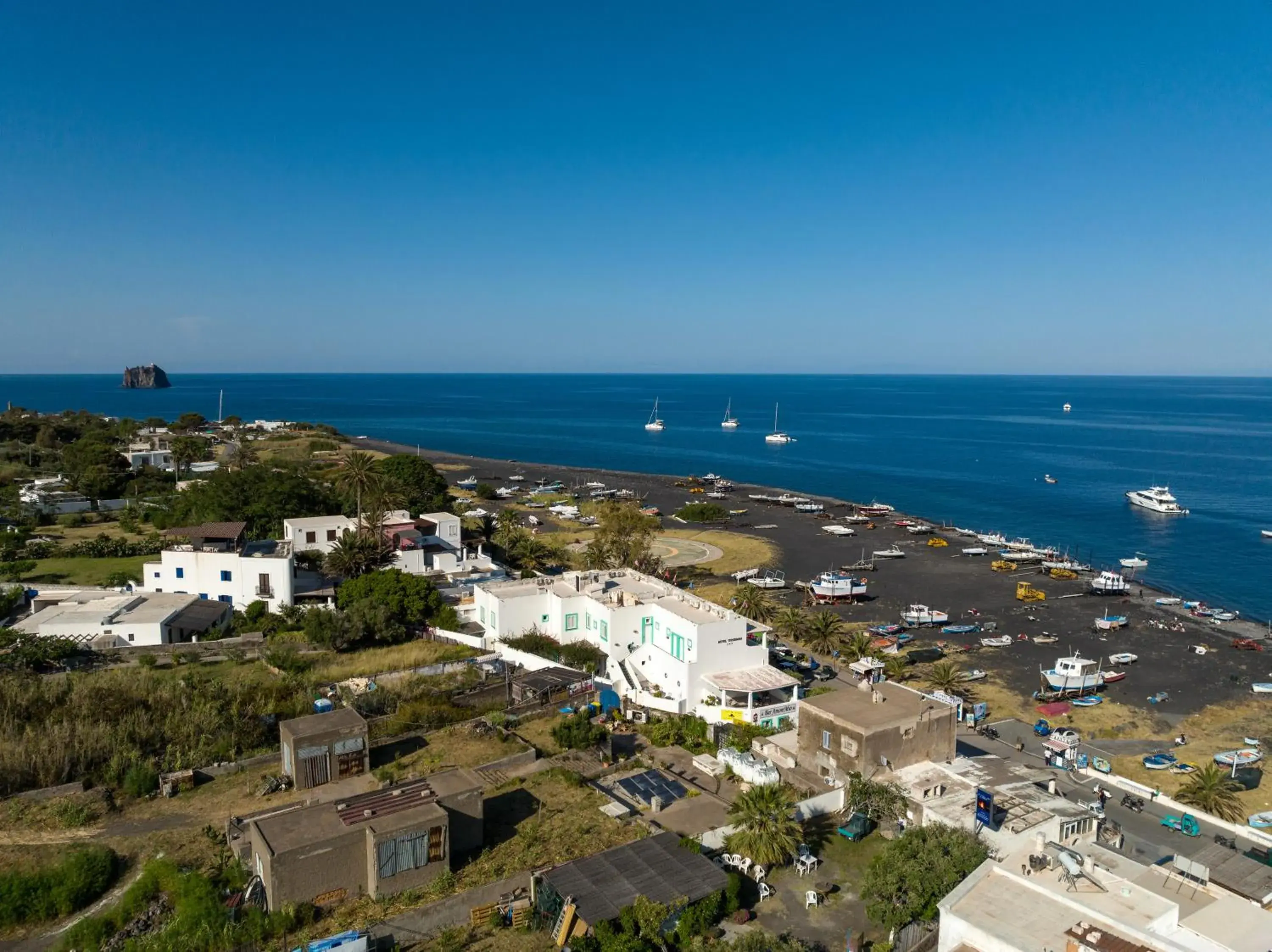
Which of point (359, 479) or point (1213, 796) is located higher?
point (359, 479)

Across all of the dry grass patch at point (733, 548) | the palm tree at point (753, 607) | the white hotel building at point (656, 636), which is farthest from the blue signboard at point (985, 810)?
the dry grass patch at point (733, 548)

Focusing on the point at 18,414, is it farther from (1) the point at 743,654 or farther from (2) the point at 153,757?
(1) the point at 743,654

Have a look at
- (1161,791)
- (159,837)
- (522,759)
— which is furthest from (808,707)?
(159,837)

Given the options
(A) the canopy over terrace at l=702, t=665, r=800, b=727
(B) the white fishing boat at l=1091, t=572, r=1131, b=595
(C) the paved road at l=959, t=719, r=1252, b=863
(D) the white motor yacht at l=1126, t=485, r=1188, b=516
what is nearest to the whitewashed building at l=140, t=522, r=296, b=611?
(A) the canopy over terrace at l=702, t=665, r=800, b=727

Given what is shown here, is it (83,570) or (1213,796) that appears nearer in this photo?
(1213,796)

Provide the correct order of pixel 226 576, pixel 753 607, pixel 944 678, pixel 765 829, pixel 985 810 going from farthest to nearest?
pixel 753 607 → pixel 226 576 → pixel 944 678 → pixel 985 810 → pixel 765 829

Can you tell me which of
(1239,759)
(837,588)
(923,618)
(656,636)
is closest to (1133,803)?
(1239,759)

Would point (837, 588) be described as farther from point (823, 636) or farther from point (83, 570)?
point (83, 570)
